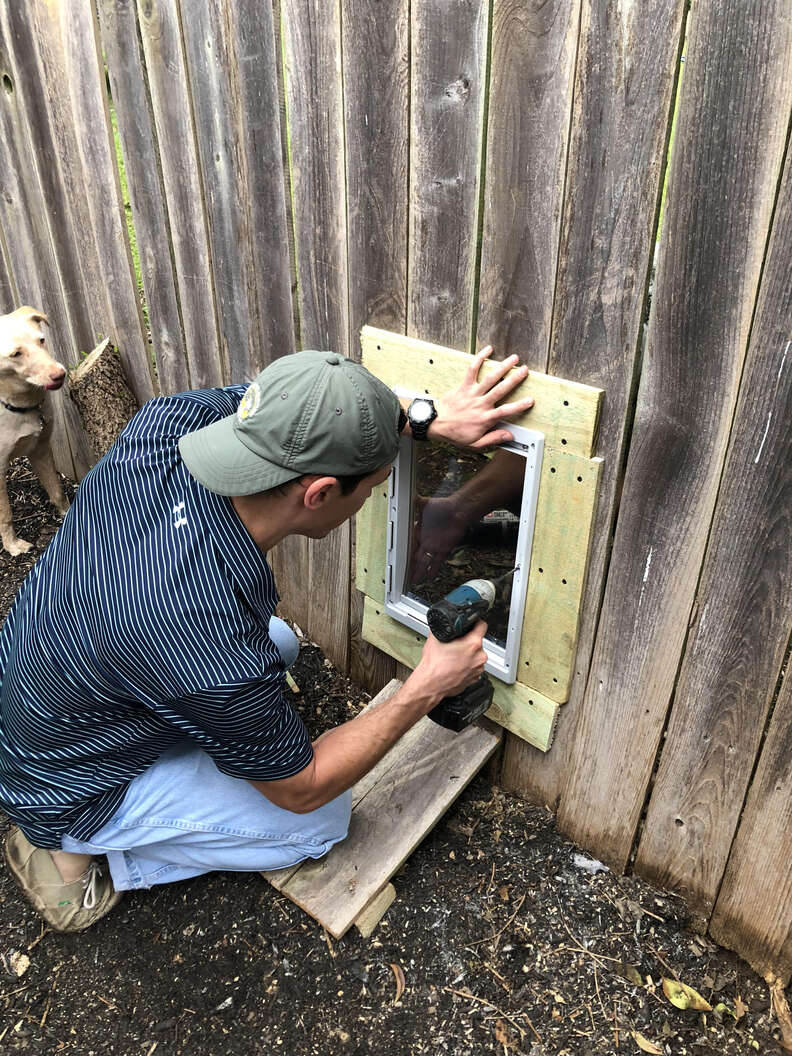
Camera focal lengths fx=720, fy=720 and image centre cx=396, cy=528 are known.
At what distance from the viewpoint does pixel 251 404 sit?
171 centimetres

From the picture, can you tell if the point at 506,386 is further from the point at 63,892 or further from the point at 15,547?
the point at 15,547

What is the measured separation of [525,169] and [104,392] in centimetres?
252

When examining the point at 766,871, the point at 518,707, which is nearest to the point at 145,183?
the point at 518,707

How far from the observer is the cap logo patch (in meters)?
1.69

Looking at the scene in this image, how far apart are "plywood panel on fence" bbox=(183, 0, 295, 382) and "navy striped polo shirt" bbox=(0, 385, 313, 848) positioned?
2.24 feet

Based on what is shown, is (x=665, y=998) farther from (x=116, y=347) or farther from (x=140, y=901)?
(x=116, y=347)

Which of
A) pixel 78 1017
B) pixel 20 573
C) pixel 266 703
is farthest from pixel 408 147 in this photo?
pixel 20 573

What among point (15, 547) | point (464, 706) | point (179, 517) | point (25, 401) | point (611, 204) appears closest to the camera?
point (611, 204)

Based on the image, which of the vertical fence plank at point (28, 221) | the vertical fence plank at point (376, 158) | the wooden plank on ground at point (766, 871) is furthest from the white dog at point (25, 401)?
the wooden plank on ground at point (766, 871)

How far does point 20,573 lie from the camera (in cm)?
378

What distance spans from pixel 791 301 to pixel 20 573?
146 inches

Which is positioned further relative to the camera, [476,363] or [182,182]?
[182,182]

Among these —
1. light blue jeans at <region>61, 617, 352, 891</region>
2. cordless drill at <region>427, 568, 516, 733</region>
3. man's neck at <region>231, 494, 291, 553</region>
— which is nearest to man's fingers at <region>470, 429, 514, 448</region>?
cordless drill at <region>427, 568, 516, 733</region>

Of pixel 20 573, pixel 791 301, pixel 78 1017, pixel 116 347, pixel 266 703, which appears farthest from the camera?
pixel 20 573
